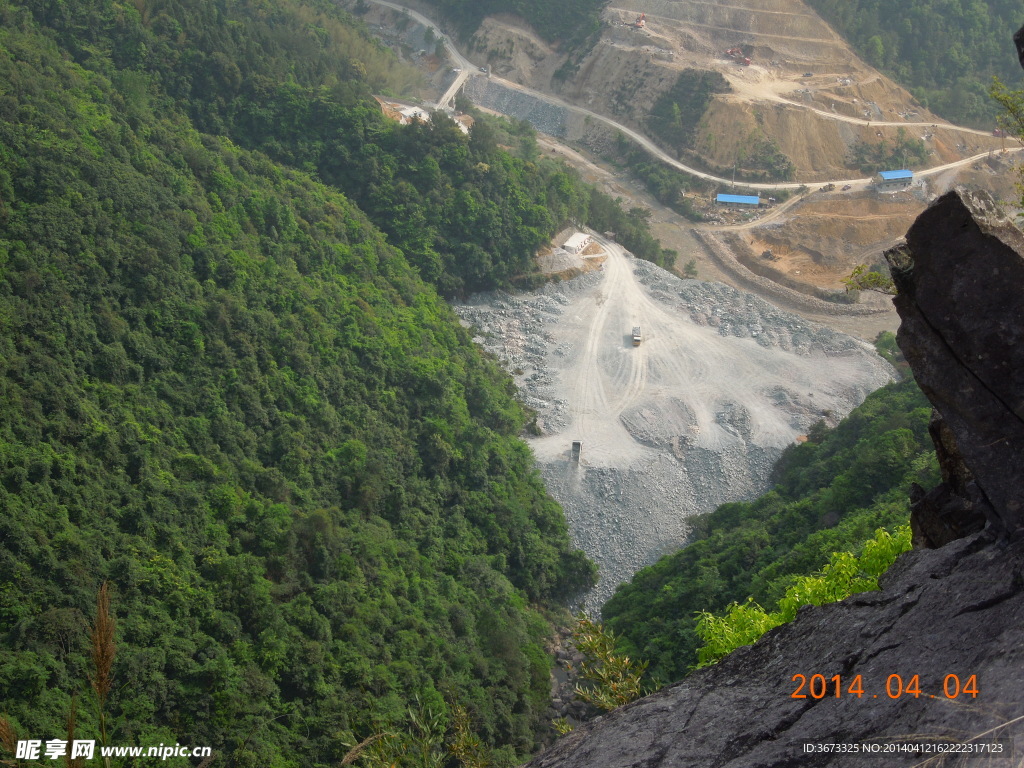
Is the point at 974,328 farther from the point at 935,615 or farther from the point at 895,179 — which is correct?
the point at 895,179

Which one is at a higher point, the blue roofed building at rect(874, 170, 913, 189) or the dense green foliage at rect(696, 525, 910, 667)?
the blue roofed building at rect(874, 170, 913, 189)

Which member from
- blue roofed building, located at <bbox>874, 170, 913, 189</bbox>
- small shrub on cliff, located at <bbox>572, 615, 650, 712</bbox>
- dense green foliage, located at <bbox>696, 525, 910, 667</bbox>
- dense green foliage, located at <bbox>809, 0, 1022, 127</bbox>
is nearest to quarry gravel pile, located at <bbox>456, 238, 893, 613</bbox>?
dense green foliage, located at <bbox>696, 525, 910, 667</bbox>

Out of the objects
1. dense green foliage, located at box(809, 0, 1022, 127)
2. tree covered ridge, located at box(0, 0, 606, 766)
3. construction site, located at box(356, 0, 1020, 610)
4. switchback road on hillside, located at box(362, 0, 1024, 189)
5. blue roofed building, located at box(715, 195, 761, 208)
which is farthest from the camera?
dense green foliage, located at box(809, 0, 1022, 127)

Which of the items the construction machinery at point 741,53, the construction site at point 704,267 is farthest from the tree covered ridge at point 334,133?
the construction machinery at point 741,53

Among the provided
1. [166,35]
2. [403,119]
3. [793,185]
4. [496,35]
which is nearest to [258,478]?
[166,35]

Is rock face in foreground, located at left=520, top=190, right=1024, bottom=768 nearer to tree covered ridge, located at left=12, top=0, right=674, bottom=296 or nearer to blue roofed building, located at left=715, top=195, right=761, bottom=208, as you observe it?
tree covered ridge, located at left=12, top=0, right=674, bottom=296

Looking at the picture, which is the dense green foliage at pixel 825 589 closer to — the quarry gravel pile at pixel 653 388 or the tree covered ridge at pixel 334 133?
the quarry gravel pile at pixel 653 388

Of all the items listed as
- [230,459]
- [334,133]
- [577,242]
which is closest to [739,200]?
[577,242]
